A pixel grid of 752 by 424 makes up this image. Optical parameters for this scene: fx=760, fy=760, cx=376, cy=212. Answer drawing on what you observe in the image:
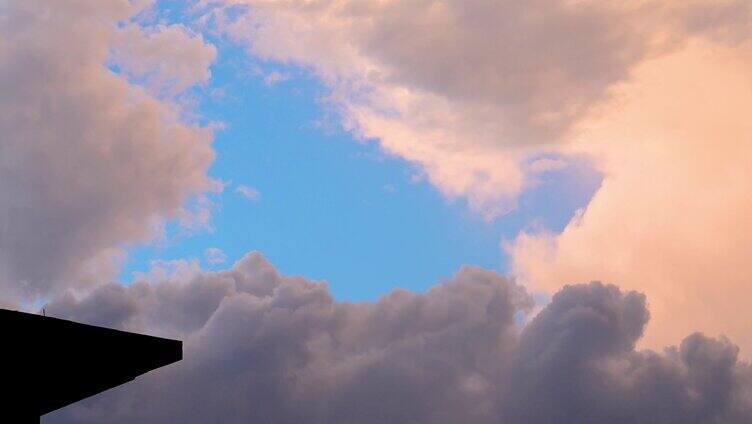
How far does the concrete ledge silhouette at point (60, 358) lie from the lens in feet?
41.5

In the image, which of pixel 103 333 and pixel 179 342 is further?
pixel 179 342

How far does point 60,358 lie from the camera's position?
1341 cm

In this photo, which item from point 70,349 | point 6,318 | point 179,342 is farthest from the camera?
point 179,342

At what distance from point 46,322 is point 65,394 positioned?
120 inches

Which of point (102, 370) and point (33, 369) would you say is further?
point (102, 370)

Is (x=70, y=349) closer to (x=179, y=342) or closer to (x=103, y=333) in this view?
(x=103, y=333)

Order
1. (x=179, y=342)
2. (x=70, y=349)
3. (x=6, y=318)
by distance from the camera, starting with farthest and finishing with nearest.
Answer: (x=179, y=342)
(x=70, y=349)
(x=6, y=318)

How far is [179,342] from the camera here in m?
14.4

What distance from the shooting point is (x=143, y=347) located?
14133 mm

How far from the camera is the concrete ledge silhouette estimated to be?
1266cm

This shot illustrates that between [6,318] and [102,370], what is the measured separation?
263cm

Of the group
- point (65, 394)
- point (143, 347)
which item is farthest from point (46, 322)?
point (65, 394)

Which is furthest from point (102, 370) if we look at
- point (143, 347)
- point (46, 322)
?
point (46, 322)

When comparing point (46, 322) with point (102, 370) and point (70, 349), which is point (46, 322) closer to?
point (70, 349)
